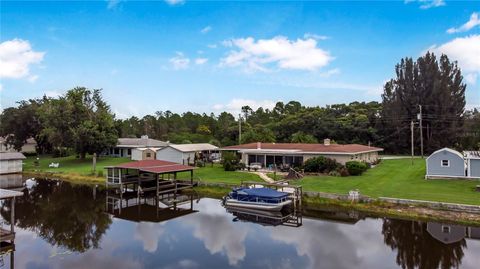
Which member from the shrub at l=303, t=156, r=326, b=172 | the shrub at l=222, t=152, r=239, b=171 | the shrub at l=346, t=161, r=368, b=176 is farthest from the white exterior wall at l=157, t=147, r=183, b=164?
the shrub at l=346, t=161, r=368, b=176

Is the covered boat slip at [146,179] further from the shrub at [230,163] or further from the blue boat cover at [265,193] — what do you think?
the blue boat cover at [265,193]

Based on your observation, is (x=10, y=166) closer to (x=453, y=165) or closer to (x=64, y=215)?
(x=64, y=215)

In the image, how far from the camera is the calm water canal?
51.3 feet

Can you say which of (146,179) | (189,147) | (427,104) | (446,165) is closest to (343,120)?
(427,104)

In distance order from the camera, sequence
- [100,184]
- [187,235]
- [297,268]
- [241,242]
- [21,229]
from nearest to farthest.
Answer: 1. [297,268]
2. [241,242]
3. [187,235]
4. [21,229]
5. [100,184]

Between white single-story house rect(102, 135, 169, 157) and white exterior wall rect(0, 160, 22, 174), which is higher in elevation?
white single-story house rect(102, 135, 169, 157)

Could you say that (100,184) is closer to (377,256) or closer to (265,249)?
(265,249)

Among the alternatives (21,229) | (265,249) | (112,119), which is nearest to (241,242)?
(265,249)

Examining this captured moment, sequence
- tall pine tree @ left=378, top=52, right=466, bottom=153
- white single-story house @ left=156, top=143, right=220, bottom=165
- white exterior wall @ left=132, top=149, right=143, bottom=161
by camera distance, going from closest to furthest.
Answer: white single-story house @ left=156, top=143, right=220, bottom=165 < white exterior wall @ left=132, top=149, right=143, bottom=161 < tall pine tree @ left=378, top=52, right=466, bottom=153

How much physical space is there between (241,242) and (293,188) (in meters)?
9.90

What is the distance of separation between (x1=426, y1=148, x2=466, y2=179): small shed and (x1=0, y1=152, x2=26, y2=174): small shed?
1795 inches

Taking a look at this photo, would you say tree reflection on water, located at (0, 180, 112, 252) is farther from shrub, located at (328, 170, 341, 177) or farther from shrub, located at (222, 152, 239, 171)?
shrub, located at (328, 170, 341, 177)

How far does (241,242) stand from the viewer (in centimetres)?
1825

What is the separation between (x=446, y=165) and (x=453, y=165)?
50cm
